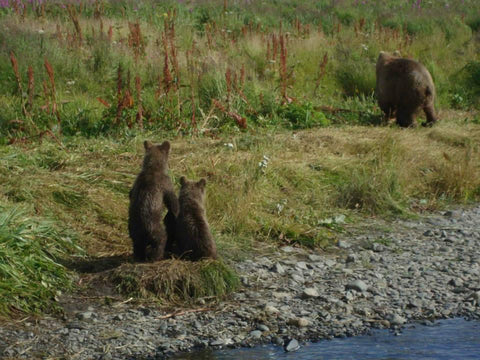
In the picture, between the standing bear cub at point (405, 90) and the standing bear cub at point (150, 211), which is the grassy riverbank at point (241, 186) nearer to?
the standing bear cub at point (405, 90)

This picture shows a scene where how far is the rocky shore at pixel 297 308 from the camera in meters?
5.88

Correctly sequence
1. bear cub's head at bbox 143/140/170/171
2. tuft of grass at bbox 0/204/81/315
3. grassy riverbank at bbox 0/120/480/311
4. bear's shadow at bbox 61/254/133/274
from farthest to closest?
1. grassy riverbank at bbox 0/120/480/311
2. bear's shadow at bbox 61/254/133/274
3. bear cub's head at bbox 143/140/170/171
4. tuft of grass at bbox 0/204/81/315

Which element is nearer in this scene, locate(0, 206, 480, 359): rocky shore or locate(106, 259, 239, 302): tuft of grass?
locate(0, 206, 480, 359): rocky shore

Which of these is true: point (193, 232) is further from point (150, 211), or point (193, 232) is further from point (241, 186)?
point (241, 186)

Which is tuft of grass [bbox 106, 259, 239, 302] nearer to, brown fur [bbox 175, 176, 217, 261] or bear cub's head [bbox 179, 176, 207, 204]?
brown fur [bbox 175, 176, 217, 261]

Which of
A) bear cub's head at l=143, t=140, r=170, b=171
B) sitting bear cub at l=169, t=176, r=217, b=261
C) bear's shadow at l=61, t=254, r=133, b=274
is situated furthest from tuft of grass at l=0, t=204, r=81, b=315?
bear cub's head at l=143, t=140, r=170, b=171

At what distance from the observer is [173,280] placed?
21.4 ft

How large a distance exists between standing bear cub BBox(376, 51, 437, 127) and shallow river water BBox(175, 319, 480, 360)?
6.15 m

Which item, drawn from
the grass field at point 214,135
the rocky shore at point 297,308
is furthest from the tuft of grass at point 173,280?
the rocky shore at point 297,308

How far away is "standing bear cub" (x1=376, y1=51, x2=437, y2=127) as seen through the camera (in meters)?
12.1

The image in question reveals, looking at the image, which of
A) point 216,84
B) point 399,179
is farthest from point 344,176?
point 216,84

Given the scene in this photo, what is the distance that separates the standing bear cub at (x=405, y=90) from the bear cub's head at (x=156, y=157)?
5.96m

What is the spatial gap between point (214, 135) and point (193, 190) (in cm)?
411

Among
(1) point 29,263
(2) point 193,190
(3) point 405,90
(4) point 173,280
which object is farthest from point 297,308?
(3) point 405,90
